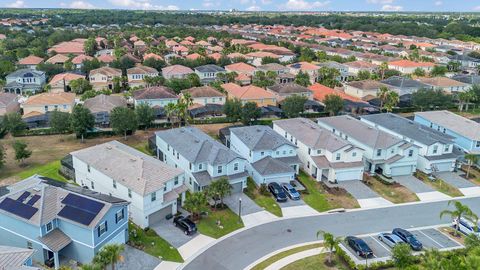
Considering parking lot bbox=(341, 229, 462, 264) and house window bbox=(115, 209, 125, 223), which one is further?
parking lot bbox=(341, 229, 462, 264)

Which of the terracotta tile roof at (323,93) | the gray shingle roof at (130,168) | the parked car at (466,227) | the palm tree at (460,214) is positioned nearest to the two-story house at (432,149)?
the palm tree at (460,214)

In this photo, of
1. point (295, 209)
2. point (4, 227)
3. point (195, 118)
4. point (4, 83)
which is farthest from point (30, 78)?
point (295, 209)

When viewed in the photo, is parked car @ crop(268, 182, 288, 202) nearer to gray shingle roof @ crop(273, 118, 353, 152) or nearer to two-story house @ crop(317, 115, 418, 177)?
gray shingle roof @ crop(273, 118, 353, 152)

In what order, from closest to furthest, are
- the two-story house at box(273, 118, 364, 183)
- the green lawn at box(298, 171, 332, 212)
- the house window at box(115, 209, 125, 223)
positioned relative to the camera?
the house window at box(115, 209, 125, 223)
the green lawn at box(298, 171, 332, 212)
the two-story house at box(273, 118, 364, 183)

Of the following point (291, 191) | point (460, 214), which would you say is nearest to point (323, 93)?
point (291, 191)

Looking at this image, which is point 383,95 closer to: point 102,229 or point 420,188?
point 420,188

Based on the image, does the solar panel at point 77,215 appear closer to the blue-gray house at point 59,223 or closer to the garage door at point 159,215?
the blue-gray house at point 59,223

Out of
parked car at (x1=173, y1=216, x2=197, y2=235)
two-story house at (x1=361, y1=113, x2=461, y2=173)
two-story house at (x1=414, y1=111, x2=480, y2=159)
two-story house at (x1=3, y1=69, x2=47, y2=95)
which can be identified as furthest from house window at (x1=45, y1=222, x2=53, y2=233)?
two-story house at (x1=3, y1=69, x2=47, y2=95)
